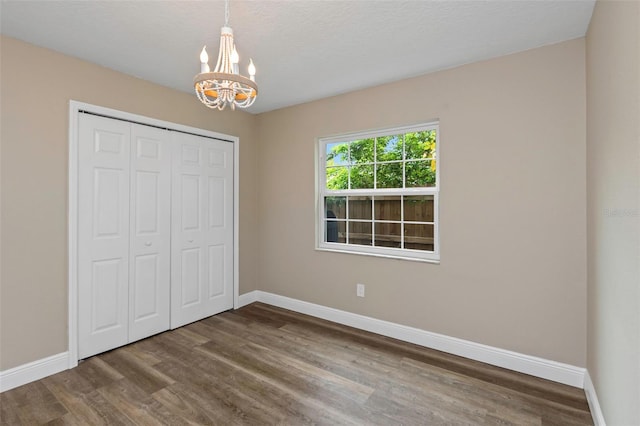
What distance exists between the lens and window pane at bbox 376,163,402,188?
3.15 meters

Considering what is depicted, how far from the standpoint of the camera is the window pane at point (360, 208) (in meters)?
3.39

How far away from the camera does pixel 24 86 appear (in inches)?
89.6

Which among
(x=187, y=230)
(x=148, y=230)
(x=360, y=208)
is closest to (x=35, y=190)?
(x=148, y=230)

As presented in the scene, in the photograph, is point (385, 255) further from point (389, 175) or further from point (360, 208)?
point (389, 175)

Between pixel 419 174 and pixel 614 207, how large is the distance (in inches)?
64.4

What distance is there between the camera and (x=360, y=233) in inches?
136

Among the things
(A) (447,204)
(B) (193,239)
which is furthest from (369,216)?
(B) (193,239)

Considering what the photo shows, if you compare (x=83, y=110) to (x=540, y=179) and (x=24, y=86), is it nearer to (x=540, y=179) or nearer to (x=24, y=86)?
(x=24, y=86)

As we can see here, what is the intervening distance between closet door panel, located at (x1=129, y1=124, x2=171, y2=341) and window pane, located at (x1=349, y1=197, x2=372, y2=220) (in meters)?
1.99

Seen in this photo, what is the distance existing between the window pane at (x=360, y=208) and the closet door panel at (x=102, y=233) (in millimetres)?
2282

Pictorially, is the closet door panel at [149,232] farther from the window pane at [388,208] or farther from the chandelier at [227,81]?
the window pane at [388,208]

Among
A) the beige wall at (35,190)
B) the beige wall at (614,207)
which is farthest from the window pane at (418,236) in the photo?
the beige wall at (35,190)

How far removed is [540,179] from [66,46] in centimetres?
380

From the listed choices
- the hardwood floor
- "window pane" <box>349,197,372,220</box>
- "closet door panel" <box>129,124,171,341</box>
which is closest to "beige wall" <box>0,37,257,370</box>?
the hardwood floor
